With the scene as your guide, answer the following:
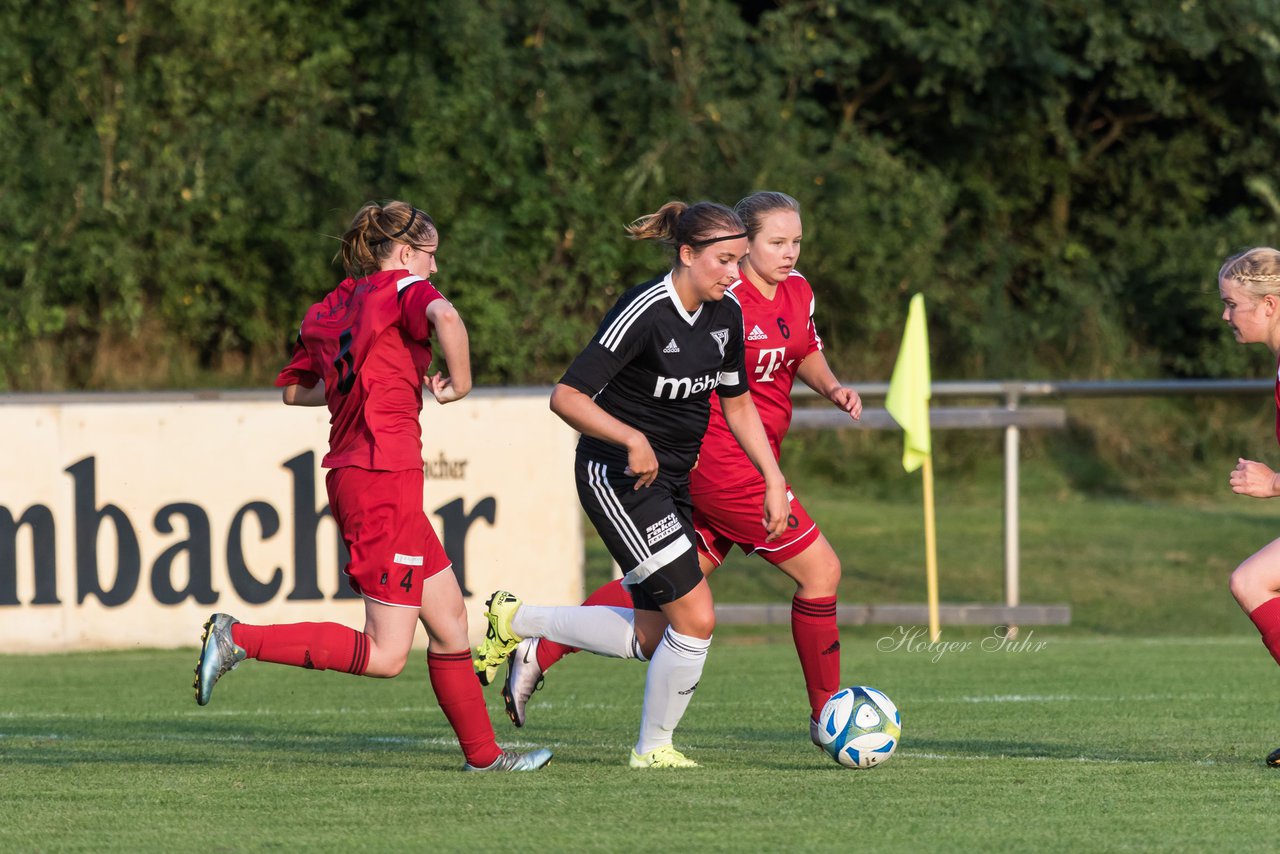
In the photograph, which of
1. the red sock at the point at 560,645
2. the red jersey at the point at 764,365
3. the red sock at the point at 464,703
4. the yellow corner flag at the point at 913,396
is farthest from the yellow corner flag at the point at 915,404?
the red sock at the point at 464,703

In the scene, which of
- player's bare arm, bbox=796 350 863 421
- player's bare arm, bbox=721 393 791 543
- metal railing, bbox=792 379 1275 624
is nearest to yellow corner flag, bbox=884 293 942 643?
metal railing, bbox=792 379 1275 624

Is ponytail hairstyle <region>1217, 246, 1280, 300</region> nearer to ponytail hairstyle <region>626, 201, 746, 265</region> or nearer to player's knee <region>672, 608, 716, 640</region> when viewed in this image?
ponytail hairstyle <region>626, 201, 746, 265</region>

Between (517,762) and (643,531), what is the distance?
87cm

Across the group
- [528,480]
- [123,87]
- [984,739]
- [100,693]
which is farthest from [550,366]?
[984,739]

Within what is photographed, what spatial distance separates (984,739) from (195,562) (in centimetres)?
532

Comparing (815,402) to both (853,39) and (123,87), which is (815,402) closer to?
(853,39)

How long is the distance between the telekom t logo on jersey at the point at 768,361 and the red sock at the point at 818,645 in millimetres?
830

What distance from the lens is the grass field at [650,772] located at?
14.9 ft

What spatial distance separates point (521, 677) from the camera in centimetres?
626

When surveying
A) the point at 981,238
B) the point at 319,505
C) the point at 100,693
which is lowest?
the point at 100,693

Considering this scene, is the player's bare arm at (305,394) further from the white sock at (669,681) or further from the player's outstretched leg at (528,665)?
the white sock at (669,681)

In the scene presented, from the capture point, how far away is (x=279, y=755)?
610 cm

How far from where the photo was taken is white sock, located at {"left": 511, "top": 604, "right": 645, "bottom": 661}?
5969 mm

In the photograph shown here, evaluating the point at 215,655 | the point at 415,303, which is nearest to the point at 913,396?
the point at 415,303
